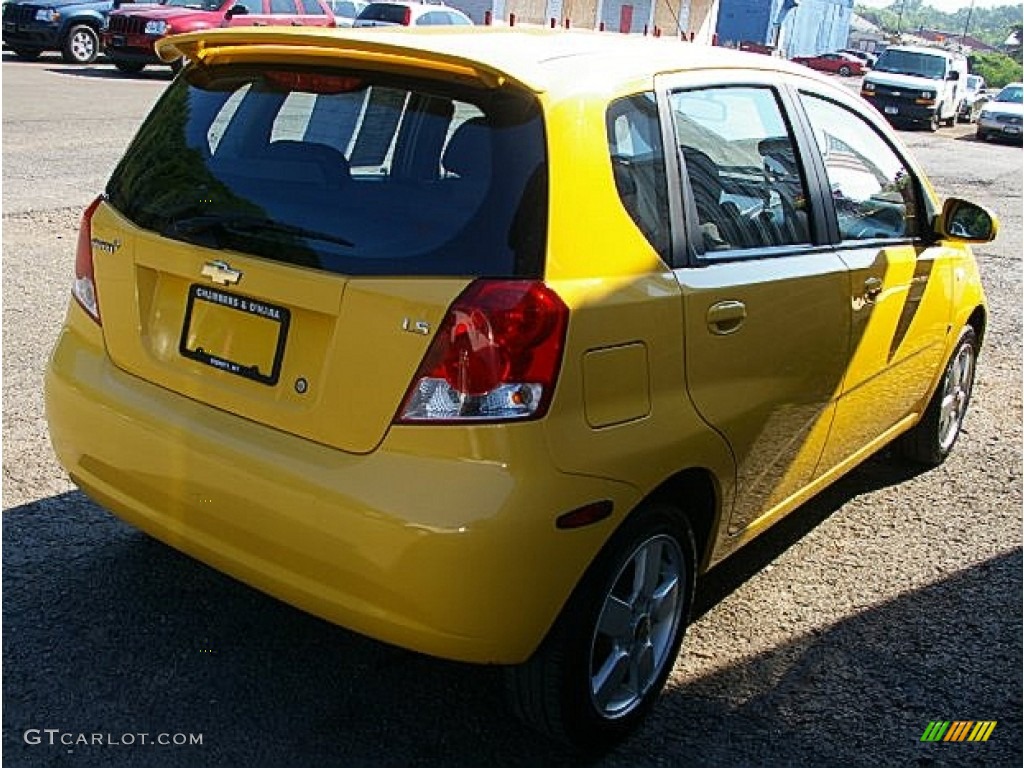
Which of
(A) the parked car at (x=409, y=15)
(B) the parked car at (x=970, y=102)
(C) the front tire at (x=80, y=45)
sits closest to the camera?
(C) the front tire at (x=80, y=45)

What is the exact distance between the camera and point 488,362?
257cm

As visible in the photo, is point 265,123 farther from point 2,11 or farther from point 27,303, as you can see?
point 2,11

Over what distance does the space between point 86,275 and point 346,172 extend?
0.88m

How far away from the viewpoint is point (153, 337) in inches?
118

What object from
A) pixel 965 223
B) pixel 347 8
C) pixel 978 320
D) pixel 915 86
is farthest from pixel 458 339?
pixel 915 86

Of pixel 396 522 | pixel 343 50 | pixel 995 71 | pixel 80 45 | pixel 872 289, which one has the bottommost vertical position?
pixel 995 71

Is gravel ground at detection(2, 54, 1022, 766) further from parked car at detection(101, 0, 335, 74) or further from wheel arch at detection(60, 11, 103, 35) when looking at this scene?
wheel arch at detection(60, 11, 103, 35)

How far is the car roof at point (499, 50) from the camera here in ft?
9.13

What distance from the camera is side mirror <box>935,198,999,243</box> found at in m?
4.49

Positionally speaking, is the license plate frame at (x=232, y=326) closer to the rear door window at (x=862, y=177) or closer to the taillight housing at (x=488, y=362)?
the taillight housing at (x=488, y=362)

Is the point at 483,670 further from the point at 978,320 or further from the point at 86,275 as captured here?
the point at 978,320

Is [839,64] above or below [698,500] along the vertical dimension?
below

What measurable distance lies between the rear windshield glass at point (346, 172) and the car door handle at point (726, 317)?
647 millimetres

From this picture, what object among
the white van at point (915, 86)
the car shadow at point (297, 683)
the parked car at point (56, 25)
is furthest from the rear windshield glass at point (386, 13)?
the car shadow at point (297, 683)
